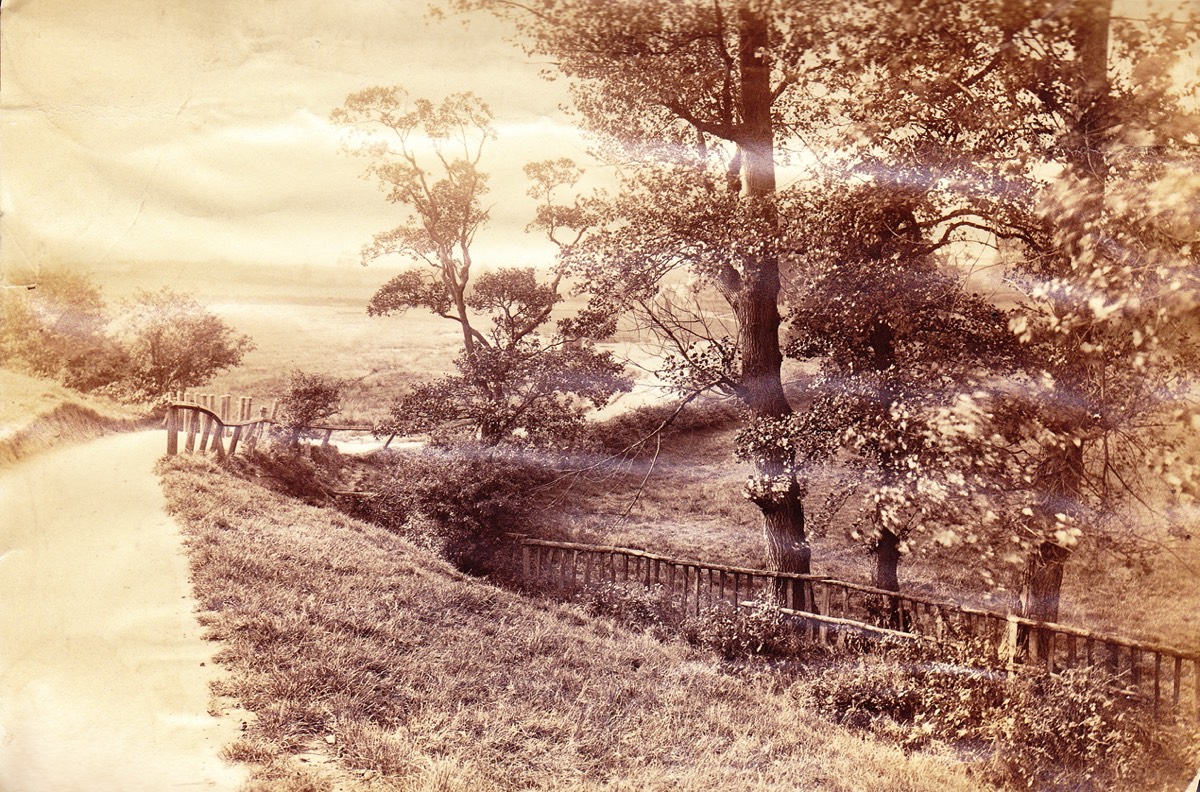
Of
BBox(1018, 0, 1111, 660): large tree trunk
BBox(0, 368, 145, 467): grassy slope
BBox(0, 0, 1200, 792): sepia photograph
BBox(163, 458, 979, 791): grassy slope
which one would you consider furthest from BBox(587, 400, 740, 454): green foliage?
BBox(0, 368, 145, 467): grassy slope

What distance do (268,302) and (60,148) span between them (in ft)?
2.03

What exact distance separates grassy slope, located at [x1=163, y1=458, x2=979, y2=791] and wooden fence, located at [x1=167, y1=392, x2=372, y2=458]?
0.07 metres

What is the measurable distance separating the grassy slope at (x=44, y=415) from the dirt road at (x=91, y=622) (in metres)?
0.04

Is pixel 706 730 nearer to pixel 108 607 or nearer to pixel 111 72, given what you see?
pixel 108 607

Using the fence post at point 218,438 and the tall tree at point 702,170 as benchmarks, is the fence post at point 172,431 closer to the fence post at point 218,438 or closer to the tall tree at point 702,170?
the fence post at point 218,438

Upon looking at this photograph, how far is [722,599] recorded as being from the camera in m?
1.90

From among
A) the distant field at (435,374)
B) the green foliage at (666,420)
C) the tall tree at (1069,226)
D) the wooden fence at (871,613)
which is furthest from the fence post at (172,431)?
the tall tree at (1069,226)

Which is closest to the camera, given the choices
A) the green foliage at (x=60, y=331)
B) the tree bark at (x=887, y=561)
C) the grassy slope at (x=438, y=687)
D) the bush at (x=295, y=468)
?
the grassy slope at (x=438, y=687)

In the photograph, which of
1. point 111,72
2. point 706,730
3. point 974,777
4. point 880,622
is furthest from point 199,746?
point 974,777

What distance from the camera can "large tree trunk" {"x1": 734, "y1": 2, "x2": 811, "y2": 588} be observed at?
172 centimetres

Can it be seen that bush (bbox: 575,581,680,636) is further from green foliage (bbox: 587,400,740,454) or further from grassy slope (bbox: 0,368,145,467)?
grassy slope (bbox: 0,368,145,467)

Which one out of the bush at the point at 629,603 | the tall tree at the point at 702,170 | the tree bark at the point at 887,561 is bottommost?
the bush at the point at 629,603

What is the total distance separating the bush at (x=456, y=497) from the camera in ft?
5.77

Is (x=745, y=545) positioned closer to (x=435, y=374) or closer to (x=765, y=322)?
(x=765, y=322)
